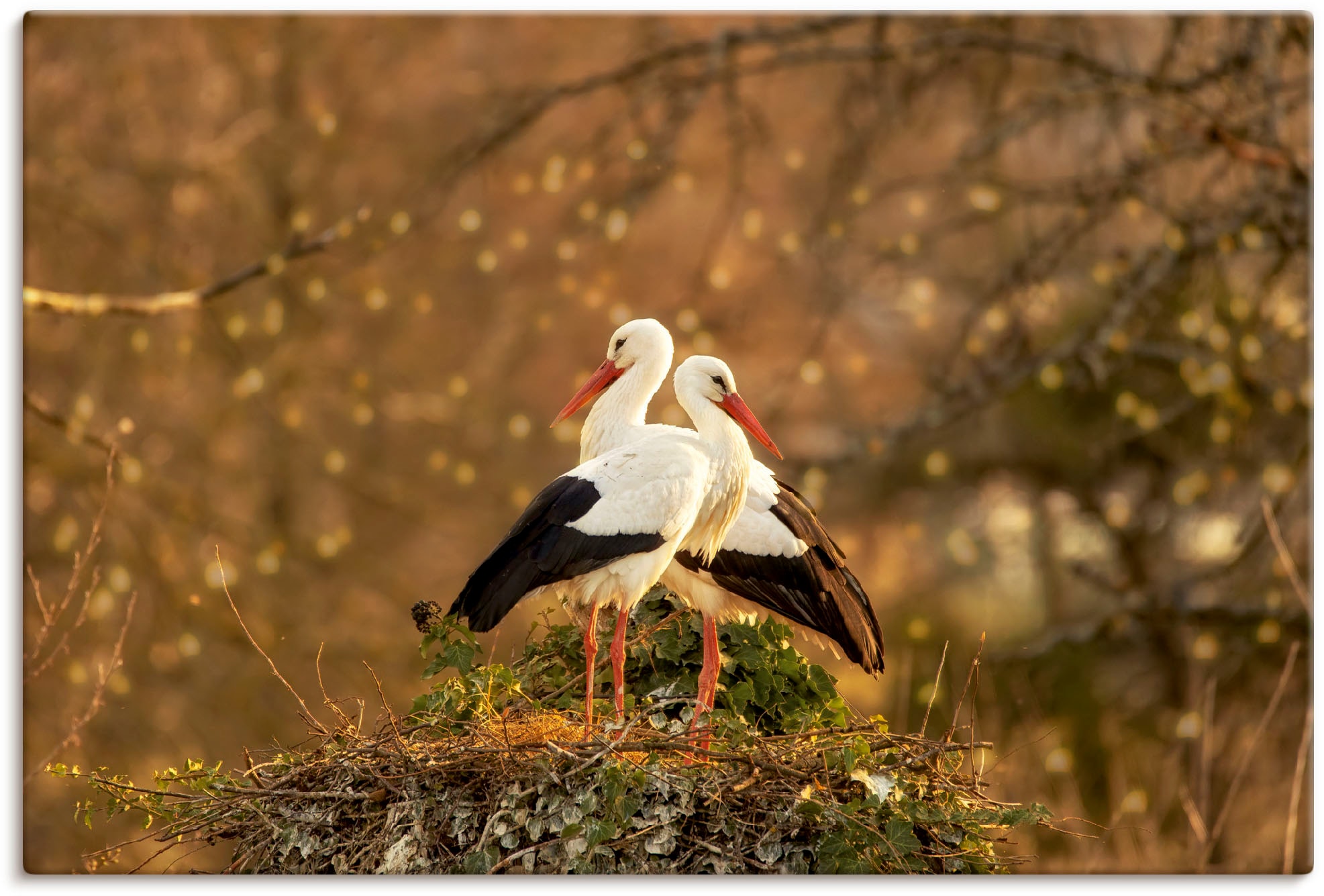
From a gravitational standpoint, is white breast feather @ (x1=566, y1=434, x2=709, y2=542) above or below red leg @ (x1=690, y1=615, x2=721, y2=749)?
above

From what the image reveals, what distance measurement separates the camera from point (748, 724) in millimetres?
3217

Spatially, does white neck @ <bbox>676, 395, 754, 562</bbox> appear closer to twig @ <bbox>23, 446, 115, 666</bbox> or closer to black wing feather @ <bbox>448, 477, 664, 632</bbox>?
black wing feather @ <bbox>448, 477, 664, 632</bbox>

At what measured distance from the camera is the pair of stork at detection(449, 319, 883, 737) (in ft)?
10.7

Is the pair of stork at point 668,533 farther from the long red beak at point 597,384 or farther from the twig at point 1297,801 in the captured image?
the twig at point 1297,801

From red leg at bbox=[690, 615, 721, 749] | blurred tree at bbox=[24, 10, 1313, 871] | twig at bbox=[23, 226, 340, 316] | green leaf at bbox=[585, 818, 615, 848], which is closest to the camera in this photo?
green leaf at bbox=[585, 818, 615, 848]

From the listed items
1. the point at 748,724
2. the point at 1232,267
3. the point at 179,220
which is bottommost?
the point at 748,724

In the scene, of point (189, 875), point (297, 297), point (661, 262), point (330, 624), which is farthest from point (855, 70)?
point (189, 875)

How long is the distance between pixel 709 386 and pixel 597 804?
3.25ft

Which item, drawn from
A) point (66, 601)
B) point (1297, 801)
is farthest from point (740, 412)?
point (1297, 801)

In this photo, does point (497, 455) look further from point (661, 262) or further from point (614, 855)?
point (614, 855)

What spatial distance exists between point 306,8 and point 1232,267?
271 centimetres

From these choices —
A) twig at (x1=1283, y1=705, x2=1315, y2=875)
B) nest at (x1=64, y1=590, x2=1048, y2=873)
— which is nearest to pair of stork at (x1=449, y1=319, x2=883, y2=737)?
nest at (x1=64, y1=590, x2=1048, y2=873)

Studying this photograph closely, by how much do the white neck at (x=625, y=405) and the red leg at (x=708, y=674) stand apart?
0.48 metres

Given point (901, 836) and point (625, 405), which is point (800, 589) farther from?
point (901, 836)
